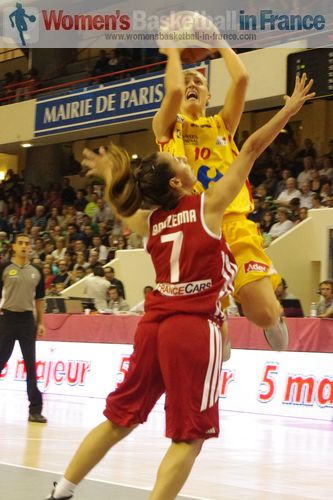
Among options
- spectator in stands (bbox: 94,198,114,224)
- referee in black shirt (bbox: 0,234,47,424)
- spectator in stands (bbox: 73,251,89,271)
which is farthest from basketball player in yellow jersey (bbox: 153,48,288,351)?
spectator in stands (bbox: 94,198,114,224)

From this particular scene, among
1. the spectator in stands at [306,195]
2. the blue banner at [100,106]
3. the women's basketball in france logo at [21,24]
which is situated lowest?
the spectator in stands at [306,195]

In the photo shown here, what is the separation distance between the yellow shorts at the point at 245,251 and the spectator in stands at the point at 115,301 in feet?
32.3

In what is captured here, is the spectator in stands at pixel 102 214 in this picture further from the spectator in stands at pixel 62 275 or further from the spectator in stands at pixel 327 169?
the spectator in stands at pixel 327 169

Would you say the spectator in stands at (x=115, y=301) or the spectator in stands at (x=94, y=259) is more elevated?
the spectator in stands at (x=94, y=259)

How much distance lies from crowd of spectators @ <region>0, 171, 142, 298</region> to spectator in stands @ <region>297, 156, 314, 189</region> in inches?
136

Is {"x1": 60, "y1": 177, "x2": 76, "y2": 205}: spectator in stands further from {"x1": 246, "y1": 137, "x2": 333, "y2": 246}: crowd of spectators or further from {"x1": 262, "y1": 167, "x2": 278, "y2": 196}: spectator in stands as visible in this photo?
A: {"x1": 262, "y1": 167, "x2": 278, "y2": 196}: spectator in stands

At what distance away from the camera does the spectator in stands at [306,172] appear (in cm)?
1627

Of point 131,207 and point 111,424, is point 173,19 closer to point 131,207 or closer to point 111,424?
point 131,207

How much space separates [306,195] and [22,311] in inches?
312

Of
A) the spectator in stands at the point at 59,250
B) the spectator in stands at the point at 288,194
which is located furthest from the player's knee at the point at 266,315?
the spectator in stands at the point at 59,250

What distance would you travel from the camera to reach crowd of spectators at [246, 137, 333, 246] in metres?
15.6

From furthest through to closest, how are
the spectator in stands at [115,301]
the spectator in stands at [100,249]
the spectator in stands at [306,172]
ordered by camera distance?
1. the spectator in stands at [100,249]
2. the spectator in stands at [306,172]
3. the spectator in stands at [115,301]

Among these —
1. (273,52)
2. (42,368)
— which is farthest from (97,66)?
(42,368)

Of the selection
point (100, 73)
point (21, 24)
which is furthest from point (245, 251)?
point (21, 24)
